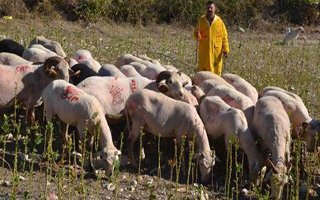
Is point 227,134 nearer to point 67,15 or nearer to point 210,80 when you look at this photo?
point 210,80

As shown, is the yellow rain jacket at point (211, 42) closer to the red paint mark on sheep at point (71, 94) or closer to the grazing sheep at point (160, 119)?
the grazing sheep at point (160, 119)

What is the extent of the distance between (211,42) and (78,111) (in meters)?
5.41

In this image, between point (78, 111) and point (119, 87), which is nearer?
point (78, 111)

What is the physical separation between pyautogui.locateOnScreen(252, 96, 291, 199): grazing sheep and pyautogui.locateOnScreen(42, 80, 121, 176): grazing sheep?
2121 millimetres

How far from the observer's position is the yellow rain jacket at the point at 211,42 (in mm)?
13695

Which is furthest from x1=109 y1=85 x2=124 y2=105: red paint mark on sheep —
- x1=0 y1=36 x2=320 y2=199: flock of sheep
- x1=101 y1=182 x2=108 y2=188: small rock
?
x1=101 y1=182 x2=108 y2=188: small rock

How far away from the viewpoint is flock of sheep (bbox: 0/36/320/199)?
900 cm

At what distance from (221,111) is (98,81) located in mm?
2047

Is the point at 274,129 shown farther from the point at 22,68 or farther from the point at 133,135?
the point at 22,68

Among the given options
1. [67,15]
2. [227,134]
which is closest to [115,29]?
[67,15]

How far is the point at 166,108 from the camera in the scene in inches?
376

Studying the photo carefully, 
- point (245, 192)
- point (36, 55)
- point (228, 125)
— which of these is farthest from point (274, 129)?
point (36, 55)

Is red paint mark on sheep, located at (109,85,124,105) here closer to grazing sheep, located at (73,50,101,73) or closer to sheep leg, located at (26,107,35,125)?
sheep leg, located at (26,107,35,125)

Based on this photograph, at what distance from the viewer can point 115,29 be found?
82.1ft
